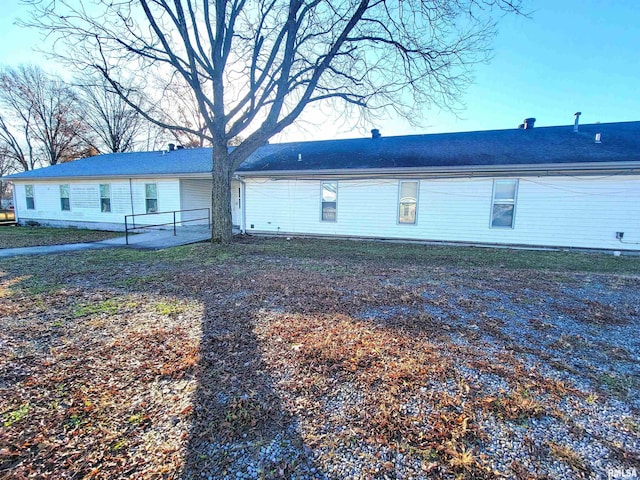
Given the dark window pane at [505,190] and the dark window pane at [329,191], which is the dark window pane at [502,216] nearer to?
the dark window pane at [505,190]

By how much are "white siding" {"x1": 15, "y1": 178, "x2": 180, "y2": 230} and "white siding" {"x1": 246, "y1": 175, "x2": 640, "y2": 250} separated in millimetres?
4320

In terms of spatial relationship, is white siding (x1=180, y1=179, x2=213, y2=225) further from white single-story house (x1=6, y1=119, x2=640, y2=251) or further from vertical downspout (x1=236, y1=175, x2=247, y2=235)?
vertical downspout (x1=236, y1=175, x2=247, y2=235)

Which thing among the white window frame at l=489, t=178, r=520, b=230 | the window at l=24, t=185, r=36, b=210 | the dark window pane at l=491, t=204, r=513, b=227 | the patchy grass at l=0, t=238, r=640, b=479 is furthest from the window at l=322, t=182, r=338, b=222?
the window at l=24, t=185, r=36, b=210

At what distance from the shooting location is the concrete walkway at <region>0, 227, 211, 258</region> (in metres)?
8.13

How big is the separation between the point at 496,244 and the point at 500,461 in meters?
9.24

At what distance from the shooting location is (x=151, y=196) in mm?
13492

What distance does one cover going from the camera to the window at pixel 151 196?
527 inches

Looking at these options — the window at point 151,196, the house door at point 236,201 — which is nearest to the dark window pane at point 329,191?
the house door at point 236,201

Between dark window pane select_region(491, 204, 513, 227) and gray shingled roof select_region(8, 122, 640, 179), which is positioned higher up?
gray shingled roof select_region(8, 122, 640, 179)

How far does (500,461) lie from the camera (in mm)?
1608

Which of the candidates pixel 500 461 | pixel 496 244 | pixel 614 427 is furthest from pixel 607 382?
pixel 496 244

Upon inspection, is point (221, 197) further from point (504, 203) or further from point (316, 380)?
point (504, 203)

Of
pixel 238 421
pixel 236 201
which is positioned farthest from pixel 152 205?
pixel 238 421

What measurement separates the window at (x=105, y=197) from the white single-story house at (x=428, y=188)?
0.06m
